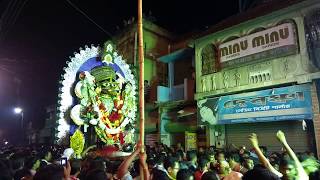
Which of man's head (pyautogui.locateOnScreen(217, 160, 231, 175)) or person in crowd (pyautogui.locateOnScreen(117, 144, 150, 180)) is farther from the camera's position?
man's head (pyautogui.locateOnScreen(217, 160, 231, 175))

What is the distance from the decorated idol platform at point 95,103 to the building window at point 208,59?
512 centimetres

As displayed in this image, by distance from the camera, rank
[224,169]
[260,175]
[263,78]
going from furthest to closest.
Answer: [263,78] < [224,169] < [260,175]

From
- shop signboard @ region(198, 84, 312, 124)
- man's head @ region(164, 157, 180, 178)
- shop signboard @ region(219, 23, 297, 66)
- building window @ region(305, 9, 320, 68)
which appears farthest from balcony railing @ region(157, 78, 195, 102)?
man's head @ region(164, 157, 180, 178)

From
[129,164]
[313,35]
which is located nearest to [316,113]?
[313,35]

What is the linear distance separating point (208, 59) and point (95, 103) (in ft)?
24.8

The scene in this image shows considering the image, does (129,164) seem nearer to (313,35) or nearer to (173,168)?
(173,168)

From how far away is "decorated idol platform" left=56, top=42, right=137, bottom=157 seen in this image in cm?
1055

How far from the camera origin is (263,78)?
44.8 feet

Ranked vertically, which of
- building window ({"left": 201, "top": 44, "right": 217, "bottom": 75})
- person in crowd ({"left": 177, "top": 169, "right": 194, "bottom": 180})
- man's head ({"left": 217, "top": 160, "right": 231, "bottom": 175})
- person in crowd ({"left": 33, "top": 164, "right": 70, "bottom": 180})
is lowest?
man's head ({"left": 217, "top": 160, "right": 231, "bottom": 175})

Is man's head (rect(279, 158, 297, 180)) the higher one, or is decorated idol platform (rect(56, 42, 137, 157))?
decorated idol platform (rect(56, 42, 137, 157))

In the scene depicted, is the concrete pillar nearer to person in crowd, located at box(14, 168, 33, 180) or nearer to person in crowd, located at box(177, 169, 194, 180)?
person in crowd, located at box(177, 169, 194, 180)

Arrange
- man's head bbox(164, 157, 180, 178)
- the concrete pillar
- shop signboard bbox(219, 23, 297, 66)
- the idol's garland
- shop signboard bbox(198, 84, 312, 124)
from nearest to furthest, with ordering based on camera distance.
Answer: man's head bbox(164, 157, 180, 178)
the idol's garland
the concrete pillar
shop signboard bbox(198, 84, 312, 124)
shop signboard bbox(219, 23, 297, 66)

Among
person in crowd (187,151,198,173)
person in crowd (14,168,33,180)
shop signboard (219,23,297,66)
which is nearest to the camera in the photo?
person in crowd (14,168,33,180)

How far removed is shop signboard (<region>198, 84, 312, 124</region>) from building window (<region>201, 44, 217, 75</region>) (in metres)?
1.63
